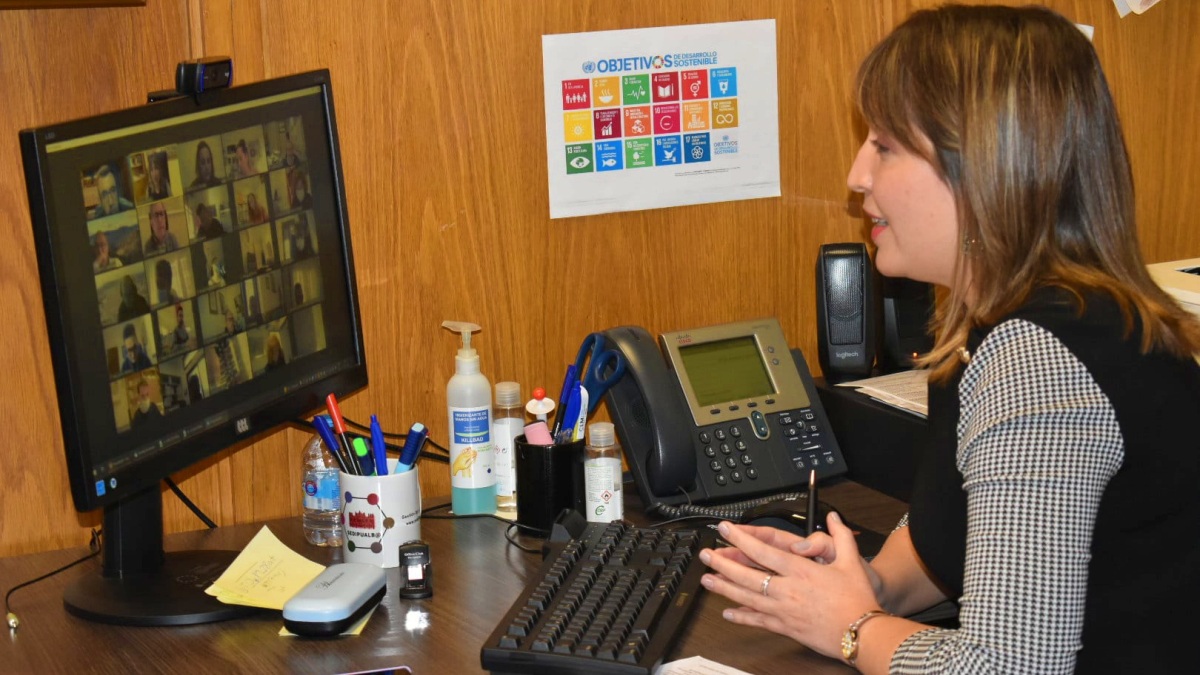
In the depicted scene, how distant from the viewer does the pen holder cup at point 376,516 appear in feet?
4.93

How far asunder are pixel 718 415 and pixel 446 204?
0.46 meters

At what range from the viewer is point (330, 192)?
1615mm

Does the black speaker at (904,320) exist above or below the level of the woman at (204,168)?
below

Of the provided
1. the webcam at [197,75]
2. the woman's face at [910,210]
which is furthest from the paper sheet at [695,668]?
the webcam at [197,75]

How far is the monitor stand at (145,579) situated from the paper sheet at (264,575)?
2cm

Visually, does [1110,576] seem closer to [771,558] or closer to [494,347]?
[771,558]

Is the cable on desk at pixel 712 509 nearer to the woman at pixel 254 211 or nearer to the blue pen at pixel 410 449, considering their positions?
the blue pen at pixel 410 449

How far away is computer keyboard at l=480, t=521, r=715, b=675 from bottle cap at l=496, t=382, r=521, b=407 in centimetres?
28

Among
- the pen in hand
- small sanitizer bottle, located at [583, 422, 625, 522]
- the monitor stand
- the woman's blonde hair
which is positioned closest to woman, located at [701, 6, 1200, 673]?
the woman's blonde hair

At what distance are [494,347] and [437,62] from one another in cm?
39

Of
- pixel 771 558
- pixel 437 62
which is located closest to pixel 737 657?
pixel 771 558

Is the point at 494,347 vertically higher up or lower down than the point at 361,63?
lower down

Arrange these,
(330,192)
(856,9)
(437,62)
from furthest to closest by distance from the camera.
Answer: (856,9)
(437,62)
(330,192)

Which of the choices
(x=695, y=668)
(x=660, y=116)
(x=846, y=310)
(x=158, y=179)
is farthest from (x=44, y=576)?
(x=846, y=310)
